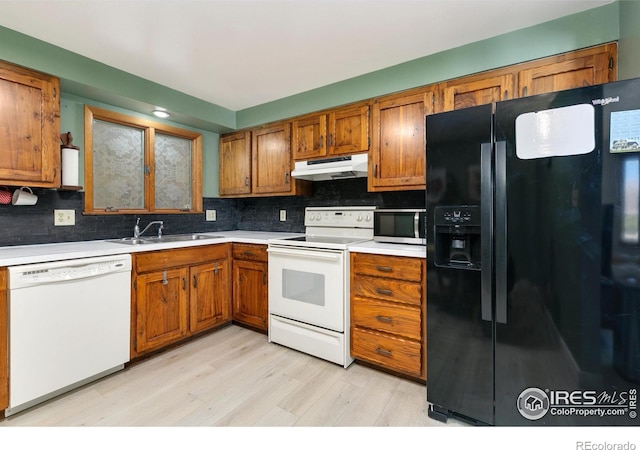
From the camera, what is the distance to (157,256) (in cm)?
228

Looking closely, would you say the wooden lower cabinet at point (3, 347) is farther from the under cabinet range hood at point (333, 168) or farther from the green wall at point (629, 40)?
the green wall at point (629, 40)

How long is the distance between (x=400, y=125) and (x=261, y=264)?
172cm

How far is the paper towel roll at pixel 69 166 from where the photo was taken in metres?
2.17

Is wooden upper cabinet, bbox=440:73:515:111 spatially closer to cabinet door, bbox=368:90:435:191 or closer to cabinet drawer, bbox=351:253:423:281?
cabinet door, bbox=368:90:435:191

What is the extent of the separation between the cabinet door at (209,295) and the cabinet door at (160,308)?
0.07m

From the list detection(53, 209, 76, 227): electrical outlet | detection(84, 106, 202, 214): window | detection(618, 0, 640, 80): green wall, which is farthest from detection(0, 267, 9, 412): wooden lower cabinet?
detection(618, 0, 640, 80): green wall

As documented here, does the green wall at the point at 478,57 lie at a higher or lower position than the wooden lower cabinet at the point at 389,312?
higher

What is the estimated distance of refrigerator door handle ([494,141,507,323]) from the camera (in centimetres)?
139

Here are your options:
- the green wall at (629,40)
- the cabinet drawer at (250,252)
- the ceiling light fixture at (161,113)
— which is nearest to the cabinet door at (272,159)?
the cabinet drawer at (250,252)

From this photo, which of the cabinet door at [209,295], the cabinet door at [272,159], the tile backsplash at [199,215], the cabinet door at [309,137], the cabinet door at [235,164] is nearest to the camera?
the tile backsplash at [199,215]

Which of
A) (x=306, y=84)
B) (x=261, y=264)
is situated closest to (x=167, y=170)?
(x=261, y=264)

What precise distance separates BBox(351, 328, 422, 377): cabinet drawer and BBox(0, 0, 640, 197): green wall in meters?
1.88

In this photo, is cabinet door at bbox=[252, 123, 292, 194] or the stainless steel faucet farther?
cabinet door at bbox=[252, 123, 292, 194]
